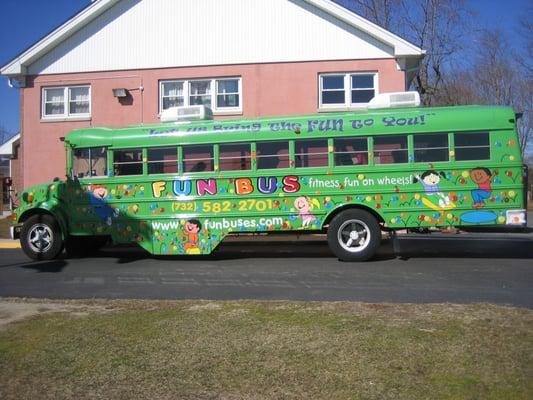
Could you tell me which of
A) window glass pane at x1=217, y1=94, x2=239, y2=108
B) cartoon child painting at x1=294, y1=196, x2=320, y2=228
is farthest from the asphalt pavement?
window glass pane at x1=217, y1=94, x2=239, y2=108

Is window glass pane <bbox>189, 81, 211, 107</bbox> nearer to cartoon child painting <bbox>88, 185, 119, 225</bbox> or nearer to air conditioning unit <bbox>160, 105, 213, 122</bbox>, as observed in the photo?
air conditioning unit <bbox>160, 105, 213, 122</bbox>

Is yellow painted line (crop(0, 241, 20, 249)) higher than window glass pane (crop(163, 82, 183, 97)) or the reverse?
the reverse

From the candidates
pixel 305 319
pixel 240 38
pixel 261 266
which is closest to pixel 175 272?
pixel 261 266

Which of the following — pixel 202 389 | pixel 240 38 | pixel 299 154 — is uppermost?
pixel 240 38

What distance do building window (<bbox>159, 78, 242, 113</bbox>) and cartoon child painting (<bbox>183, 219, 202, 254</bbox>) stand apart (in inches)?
298

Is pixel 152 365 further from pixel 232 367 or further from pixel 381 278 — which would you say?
pixel 381 278

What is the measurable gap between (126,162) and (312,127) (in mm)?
3639

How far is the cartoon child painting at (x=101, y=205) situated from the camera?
10438 mm

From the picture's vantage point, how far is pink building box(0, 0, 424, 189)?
655 inches

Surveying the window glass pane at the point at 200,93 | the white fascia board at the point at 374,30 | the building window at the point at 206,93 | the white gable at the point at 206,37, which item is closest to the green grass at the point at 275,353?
the white fascia board at the point at 374,30

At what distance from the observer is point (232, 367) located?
424cm

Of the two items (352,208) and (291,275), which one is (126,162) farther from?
(352,208)

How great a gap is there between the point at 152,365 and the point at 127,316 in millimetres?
1623

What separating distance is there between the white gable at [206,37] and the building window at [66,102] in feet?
2.10
